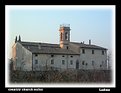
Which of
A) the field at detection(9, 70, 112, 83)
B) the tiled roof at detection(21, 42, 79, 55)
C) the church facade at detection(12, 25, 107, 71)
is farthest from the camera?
the tiled roof at detection(21, 42, 79, 55)

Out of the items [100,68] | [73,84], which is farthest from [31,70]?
[100,68]

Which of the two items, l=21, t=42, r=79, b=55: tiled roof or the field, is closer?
the field

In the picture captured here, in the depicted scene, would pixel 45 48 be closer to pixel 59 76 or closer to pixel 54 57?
pixel 54 57

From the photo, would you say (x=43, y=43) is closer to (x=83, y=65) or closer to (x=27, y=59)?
(x=27, y=59)

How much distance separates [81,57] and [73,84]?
52.9 inches

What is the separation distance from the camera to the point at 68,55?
7379mm

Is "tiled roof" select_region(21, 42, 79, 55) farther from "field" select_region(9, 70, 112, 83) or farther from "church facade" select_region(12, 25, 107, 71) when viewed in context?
"field" select_region(9, 70, 112, 83)

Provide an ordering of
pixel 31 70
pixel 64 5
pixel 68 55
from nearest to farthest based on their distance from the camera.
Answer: pixel 64 5 → pixel 31 70 → pixel 68 55

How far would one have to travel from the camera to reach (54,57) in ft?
21.8

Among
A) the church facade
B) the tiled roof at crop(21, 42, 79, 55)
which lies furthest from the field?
the tiled roof at crop(21, 42, 79, 55)

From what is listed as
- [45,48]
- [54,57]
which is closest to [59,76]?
[54,57]

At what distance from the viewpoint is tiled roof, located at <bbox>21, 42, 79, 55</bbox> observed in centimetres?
660

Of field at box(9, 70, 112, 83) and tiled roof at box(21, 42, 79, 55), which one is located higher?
tiled roof at box(21, 42, 79, 55)

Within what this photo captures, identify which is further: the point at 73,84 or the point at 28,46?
the point at 28,46
